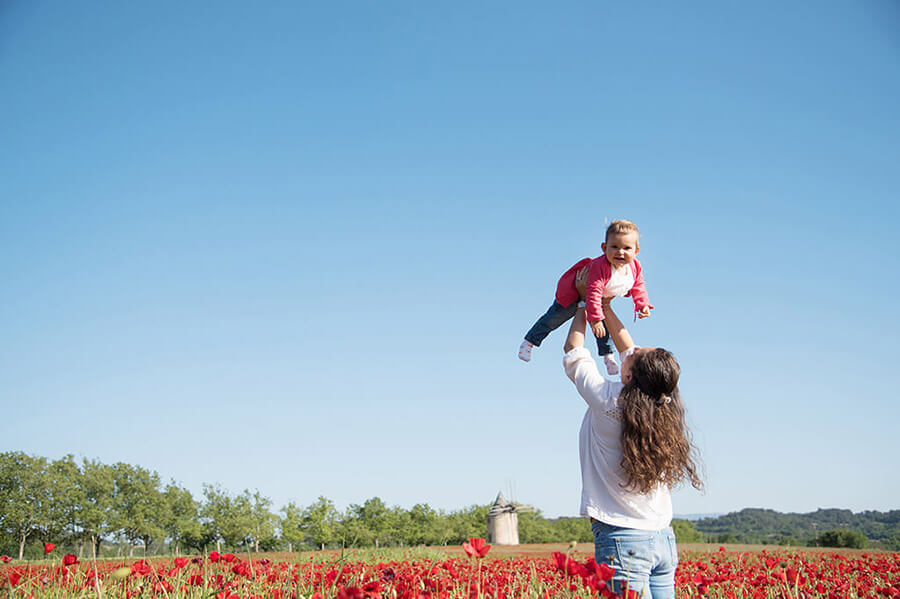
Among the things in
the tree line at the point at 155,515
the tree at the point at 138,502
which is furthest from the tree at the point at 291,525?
the tree at the point at 138,502

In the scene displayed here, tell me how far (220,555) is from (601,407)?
269 centimetres

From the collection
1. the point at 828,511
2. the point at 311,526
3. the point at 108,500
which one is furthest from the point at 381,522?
the point at 828,511

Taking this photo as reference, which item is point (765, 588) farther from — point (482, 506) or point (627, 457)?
point (482, 506)

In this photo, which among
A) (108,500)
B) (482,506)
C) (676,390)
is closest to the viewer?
(676,390)

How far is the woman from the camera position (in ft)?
10.6

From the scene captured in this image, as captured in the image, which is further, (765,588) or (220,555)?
(765,588)

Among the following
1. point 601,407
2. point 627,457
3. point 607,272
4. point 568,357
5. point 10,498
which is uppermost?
point 607,272

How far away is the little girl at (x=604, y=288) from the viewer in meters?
5.17

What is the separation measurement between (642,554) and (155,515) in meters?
48.5

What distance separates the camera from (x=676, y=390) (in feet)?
11.5

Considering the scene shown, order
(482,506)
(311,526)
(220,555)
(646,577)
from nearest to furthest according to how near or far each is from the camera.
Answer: (646,577) < (220,555) < (311,526) < (482,506)

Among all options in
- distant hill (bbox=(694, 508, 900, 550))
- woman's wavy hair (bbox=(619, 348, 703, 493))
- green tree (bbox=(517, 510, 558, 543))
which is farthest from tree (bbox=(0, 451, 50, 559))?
woman's wavy hair (bbox=(619, 348, 703, 493))

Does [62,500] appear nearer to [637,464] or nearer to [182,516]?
[182,516]

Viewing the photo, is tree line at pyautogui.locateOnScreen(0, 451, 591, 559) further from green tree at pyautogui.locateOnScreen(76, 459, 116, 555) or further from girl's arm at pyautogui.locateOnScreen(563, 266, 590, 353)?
girl's arm at pyautogui.locateOnScreen(563, 266, 590, 353)
